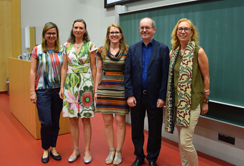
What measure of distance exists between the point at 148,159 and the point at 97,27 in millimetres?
3759

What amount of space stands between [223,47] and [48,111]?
2165 millimetres

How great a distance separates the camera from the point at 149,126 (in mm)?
2713

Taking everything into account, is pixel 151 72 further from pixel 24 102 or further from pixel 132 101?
pixel 24 102

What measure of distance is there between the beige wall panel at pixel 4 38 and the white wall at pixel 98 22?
0.43m

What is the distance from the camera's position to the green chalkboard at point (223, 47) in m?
2.60

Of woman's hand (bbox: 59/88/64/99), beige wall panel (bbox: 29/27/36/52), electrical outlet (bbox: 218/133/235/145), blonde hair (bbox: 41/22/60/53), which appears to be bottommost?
electrical outlet (bbox: 218/133/235/145)

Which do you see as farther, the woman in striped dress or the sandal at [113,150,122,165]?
the sandal at [113,150,122,165]

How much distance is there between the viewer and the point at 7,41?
24.5ft

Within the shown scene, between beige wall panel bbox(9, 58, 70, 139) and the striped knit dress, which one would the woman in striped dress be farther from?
beige wall panel bbox(9, 58, 70, 139)

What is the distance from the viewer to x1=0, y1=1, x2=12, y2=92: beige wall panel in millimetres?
7293

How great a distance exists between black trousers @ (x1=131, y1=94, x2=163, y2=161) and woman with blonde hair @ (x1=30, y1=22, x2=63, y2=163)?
1.01 m

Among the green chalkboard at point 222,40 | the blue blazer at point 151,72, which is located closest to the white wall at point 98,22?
the green chalkboard at point 222,40

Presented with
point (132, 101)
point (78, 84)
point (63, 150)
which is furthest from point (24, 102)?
point (132, 101)

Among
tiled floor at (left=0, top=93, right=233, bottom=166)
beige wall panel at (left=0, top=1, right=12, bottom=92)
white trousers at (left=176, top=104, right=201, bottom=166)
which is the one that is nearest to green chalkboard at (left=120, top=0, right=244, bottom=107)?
white trousers at (left=176, top=104, right=201, bottom=166)
